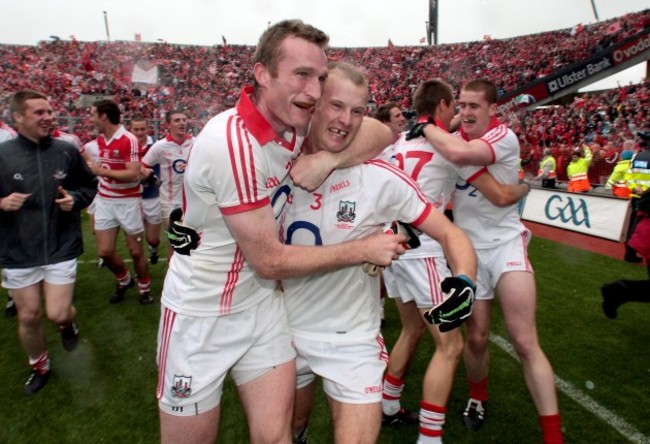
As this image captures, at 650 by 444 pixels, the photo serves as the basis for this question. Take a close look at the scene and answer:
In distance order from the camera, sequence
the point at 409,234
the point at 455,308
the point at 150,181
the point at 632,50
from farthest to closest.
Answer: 1. the point at 632,50
2. the point at 150,181
3. the point at 409,234
4. the point at 455,308

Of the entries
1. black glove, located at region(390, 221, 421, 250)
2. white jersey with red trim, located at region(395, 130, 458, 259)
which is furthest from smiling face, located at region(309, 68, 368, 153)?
white jersey with red trim, located at region(395, 130, 458, 259)

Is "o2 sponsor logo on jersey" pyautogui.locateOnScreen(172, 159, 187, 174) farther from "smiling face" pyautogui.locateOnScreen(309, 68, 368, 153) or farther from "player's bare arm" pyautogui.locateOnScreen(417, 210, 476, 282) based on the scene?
"player's bare arm" pyautogui.locateOnScreen(417, 210, 476, 282)

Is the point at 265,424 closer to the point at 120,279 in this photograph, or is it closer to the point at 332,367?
the point at 332,367

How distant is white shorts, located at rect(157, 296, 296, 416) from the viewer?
2.14m

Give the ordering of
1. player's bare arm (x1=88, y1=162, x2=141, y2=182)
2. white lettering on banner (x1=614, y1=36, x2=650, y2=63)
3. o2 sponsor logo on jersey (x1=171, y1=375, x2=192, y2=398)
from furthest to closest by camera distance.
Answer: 1. white lettering on banner (x1=614, y1=36, x2=650, y2=63)
2. player's bare arm (x1=88, y1=162, x2=141, y2=182)
3. o2 sponsor logo on jersey (x1=171, y1=375, x2=192, y2=398)

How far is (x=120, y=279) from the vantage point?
6.29 meters

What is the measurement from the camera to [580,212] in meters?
10.4

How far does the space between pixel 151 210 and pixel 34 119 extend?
3.73 m

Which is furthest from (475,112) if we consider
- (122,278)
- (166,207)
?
(166,207)

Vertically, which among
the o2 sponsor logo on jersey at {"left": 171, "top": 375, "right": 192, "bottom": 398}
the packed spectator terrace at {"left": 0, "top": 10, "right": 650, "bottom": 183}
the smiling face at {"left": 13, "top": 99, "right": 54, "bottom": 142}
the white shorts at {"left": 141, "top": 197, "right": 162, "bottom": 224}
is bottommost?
the white shorts at {"left": 141, "top": 197, "right": 162, "bottom": 224}

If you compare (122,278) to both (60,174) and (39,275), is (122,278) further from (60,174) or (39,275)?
(60,174)

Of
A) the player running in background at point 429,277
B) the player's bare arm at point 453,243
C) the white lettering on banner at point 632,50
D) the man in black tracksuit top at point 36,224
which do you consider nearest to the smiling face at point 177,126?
the man in black tracksuit top at point 36,224

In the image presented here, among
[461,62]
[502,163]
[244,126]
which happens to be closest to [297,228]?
[244,126]

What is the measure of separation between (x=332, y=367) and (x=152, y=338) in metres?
3.49
